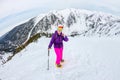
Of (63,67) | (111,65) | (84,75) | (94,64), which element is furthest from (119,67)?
(63,67)

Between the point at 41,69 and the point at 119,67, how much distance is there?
4424mm

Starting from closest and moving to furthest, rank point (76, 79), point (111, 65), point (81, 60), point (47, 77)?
point (76, 79) < point (47, 77) < point (111, 65) < point (81, 60)

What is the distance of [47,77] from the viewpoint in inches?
480

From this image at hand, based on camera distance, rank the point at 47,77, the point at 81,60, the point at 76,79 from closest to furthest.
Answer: the point at 76,79 → the point at 47,77 → the point at 81,60

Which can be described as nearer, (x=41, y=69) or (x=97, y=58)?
(x=41, y=69)

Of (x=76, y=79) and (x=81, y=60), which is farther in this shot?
(x=81, y=60)

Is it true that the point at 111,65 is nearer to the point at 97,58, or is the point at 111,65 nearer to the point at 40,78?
the point at 97,58

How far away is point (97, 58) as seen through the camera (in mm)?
15211

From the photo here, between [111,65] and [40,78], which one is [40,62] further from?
[111,65]

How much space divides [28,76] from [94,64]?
3.80 meters

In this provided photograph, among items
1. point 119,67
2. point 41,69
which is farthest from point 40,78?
point 119,67

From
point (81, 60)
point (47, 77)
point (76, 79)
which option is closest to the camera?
point (76, 79)

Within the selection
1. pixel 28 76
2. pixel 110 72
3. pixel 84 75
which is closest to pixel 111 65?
pixel 110 72

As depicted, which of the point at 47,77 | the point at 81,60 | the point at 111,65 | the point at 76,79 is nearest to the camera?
the point at 76,79
